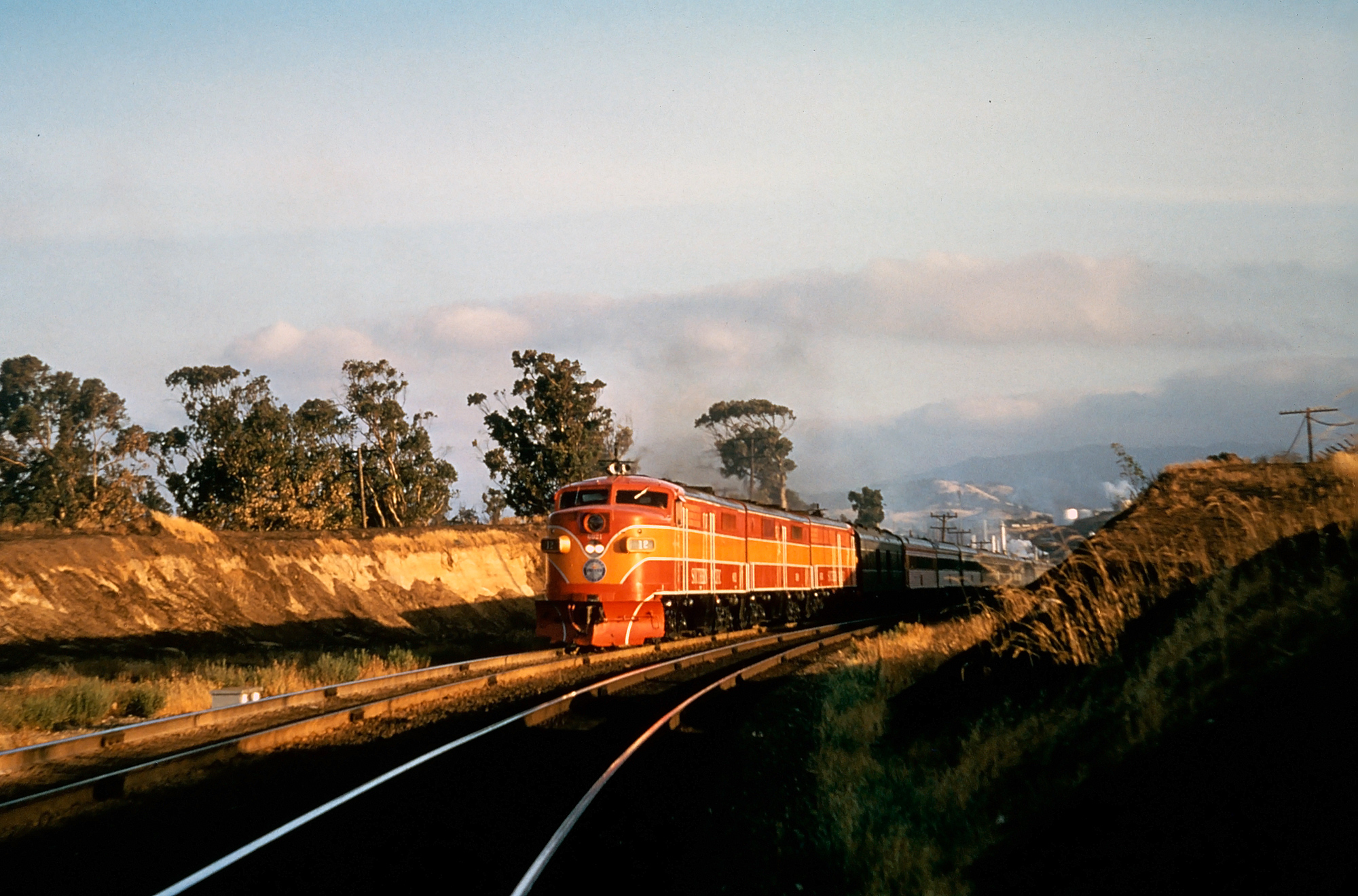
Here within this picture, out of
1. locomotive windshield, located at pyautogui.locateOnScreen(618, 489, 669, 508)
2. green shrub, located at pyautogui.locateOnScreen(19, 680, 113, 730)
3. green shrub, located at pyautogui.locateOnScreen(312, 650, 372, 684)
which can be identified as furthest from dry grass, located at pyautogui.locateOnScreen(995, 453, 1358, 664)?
green shrub, located at pyautogui.locateOnScreen(312, 650, 372, 684)

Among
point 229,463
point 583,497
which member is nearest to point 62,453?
point 229,463

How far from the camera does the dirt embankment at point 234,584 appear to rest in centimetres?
2927

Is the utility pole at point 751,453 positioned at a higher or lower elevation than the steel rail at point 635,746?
higher

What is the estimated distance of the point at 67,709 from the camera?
1633 cm

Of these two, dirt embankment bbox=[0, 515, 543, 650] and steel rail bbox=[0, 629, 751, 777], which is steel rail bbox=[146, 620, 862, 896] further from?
dirt embankment bbox=[0, 515, 543, 650]

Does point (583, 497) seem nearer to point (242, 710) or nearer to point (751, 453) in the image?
point (242, 710)

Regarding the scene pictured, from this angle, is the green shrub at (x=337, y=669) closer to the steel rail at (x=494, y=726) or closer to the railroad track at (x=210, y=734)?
the railroad track at (x=210, y=734)

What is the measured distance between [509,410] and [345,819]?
50439 mm

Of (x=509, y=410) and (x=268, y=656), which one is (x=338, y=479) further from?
(x=268, y=656)

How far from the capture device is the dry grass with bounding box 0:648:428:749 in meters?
15.8

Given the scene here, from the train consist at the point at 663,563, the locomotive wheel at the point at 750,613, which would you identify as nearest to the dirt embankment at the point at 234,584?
the locomotive wheel at the point at 750,613

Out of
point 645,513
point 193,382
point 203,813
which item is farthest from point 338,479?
point 203,813

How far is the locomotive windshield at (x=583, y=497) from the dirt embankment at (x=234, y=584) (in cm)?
1168

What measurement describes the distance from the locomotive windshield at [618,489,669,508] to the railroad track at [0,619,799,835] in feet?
14.2
